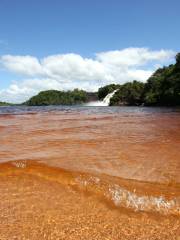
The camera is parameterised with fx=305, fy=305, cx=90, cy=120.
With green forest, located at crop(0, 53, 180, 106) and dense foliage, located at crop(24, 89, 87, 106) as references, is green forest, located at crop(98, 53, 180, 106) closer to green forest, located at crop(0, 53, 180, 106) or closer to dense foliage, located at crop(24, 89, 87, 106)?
green forest, located at crop(0, 53, 180, 106)

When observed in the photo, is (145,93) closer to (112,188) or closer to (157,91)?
(157,91)

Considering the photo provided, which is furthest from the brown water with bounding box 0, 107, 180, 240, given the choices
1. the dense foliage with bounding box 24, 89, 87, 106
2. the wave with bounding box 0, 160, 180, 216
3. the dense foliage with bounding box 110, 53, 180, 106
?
the dense foliage with bounding box 24, 89, 87, 106

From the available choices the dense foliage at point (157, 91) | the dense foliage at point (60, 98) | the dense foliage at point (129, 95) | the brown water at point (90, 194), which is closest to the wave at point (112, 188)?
the brown water at point (90, 194)

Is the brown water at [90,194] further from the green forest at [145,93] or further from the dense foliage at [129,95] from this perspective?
the dense foliage at [129,95]

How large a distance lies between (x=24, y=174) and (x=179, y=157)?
3.52 m

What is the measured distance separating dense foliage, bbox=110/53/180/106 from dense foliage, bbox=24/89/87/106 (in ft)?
217

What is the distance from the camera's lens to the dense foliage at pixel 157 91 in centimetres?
6875

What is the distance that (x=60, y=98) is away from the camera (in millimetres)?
184625

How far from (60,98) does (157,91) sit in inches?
4373

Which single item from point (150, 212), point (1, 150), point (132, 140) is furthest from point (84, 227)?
point (132, 140)

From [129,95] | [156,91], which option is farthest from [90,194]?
[129,95]

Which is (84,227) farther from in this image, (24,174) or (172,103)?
(172,103)

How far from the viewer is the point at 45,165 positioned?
6.17m

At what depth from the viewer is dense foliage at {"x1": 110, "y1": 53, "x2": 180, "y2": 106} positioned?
68750 mm
